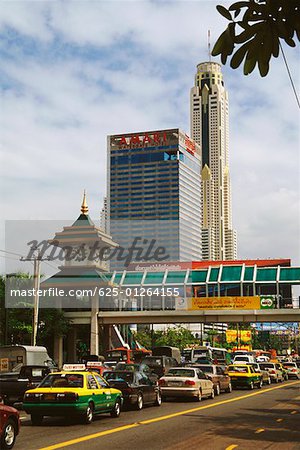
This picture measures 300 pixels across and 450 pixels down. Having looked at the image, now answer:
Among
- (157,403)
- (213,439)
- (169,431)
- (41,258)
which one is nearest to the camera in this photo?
(213,439)

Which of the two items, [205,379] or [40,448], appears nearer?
[40,448]

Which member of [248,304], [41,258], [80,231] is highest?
[80,231]

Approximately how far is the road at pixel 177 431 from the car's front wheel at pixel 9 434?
0.96ft

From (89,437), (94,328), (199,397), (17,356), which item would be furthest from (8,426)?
(94,328)

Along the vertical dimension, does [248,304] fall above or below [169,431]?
above

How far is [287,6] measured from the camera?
221 inches

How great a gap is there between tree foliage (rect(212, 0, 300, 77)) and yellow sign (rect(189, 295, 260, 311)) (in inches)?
2181

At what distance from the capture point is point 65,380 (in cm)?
1797

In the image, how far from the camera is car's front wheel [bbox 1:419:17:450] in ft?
40.8

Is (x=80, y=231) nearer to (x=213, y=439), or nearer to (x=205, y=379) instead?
(x=205, y=379)

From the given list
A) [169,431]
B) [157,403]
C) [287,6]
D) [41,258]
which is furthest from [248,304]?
[287,6]

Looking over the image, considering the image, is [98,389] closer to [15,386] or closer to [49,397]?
[49,397]

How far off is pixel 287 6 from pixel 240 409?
19.1m

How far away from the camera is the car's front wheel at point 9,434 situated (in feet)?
40.8
